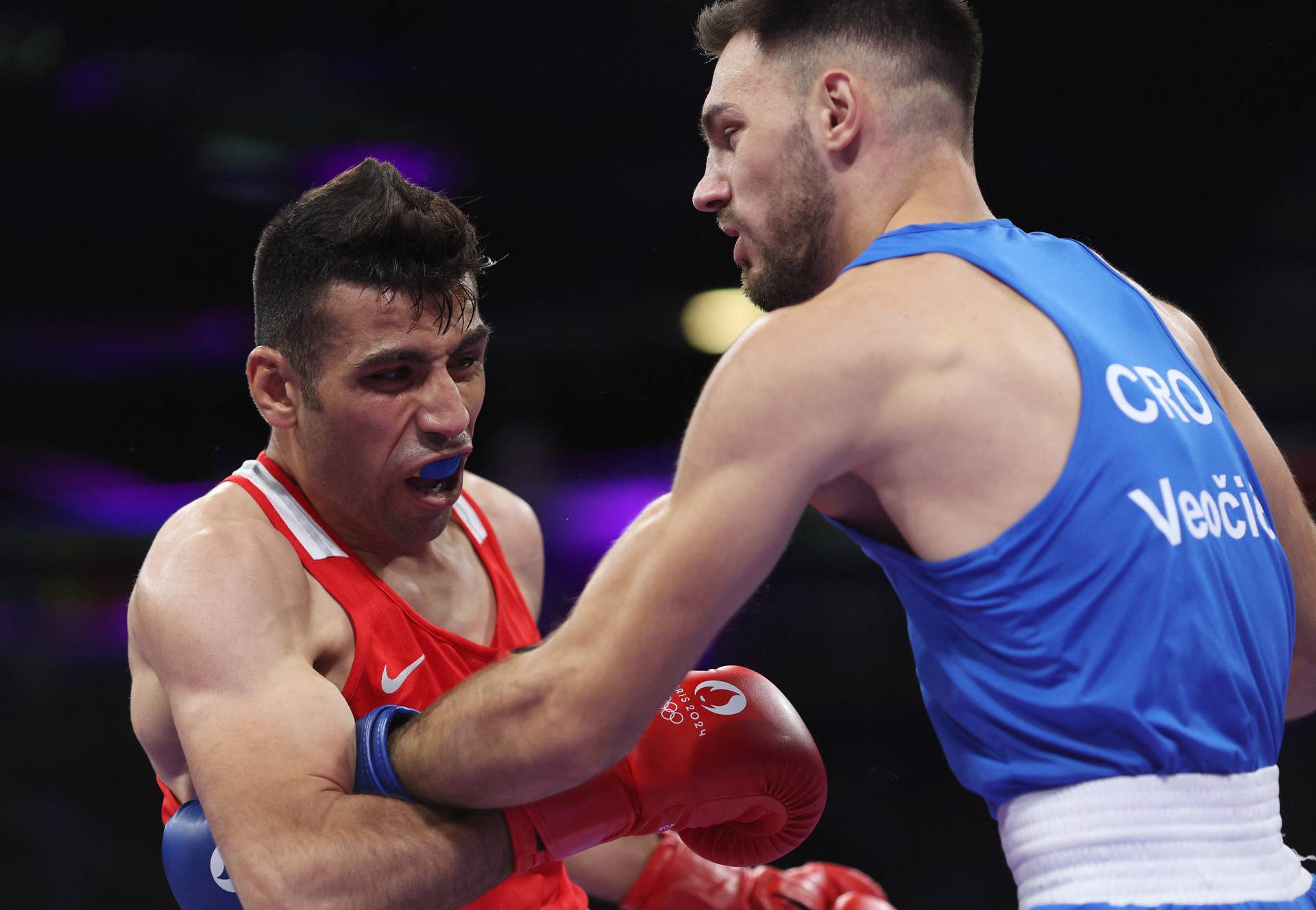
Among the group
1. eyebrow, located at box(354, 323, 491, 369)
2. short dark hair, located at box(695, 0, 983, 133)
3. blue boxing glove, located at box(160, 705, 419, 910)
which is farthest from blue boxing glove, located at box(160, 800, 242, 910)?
short dark hair, located at box(695, 0, 983, 133)

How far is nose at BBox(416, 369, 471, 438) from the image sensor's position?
2070mm

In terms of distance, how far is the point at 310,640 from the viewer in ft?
6.29

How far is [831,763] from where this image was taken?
3781 mm

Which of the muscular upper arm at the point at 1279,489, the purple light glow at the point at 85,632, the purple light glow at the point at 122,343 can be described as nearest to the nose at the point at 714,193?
the muscular upper arm at the point at 1279,489

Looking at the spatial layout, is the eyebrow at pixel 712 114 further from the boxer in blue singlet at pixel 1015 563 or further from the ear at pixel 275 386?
the ear at pixel 275 386

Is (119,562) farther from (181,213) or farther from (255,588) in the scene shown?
(255,588)

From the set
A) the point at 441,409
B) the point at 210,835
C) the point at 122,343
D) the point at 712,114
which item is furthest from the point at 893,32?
the point at 122,343

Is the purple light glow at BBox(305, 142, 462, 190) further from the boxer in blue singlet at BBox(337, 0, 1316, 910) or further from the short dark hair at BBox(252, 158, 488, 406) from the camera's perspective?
the boxer in blue singlet at BBox(337, 0, 1316, 910)

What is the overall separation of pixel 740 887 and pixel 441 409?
1170mm

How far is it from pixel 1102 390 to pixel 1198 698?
37 centimetres

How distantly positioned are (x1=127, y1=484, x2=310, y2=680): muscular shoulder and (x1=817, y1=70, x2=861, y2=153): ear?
109 centimetres

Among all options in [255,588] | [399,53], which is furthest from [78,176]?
[255,588]

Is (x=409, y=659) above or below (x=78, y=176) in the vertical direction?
below

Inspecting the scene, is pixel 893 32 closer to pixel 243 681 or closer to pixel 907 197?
pixel 907 197
